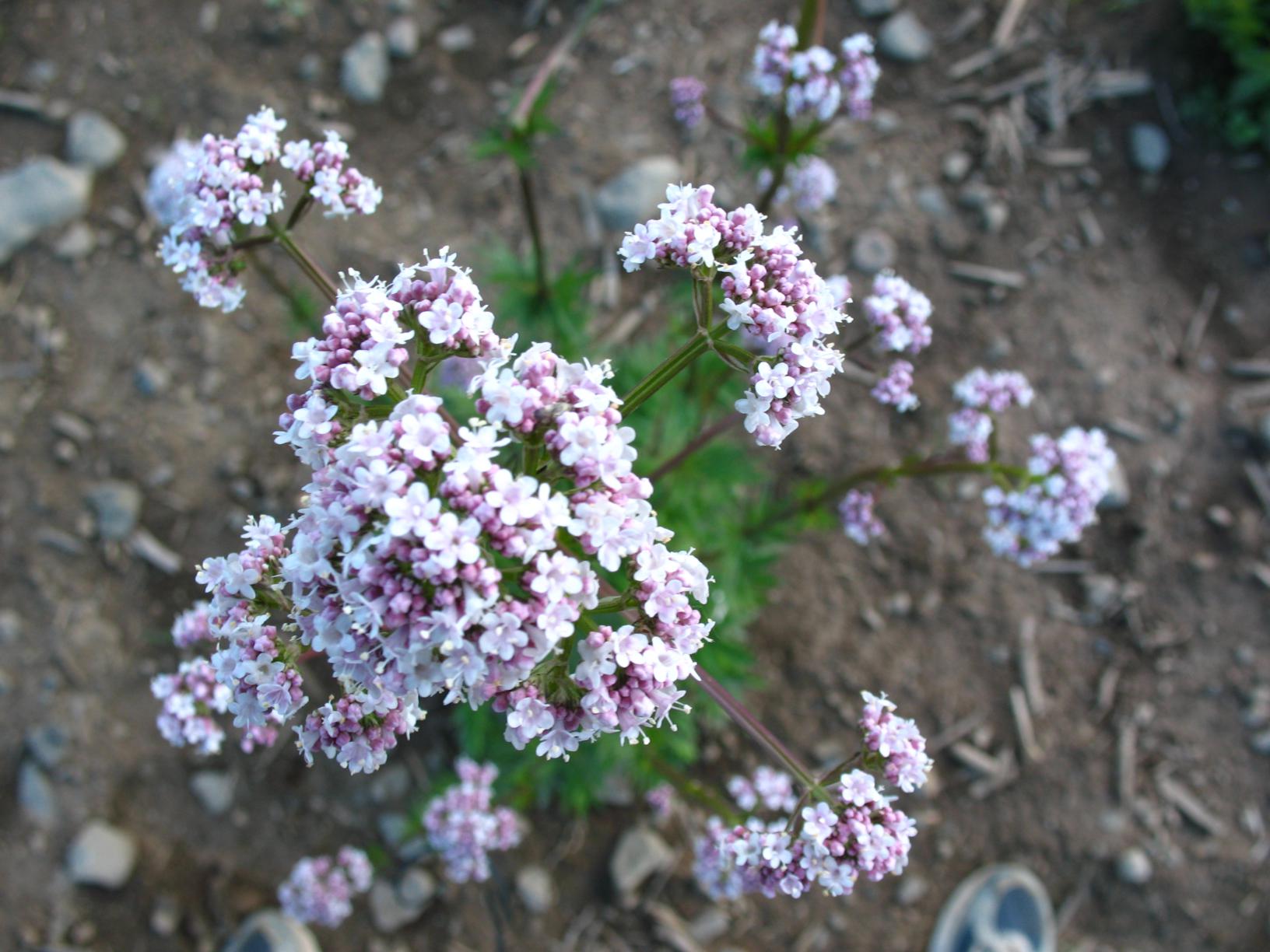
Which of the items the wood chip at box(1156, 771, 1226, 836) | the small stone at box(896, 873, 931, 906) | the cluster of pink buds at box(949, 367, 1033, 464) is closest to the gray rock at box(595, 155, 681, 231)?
the cluster of pink buds at box(949, 367, 1033, 464)

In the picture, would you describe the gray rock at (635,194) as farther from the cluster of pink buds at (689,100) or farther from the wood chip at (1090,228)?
the wood chip at (1090,228)

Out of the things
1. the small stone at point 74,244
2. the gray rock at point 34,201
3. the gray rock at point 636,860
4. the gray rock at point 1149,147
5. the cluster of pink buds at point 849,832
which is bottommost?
the gray rock at point 636,860

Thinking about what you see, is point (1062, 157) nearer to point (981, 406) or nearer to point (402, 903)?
point (981, 406)

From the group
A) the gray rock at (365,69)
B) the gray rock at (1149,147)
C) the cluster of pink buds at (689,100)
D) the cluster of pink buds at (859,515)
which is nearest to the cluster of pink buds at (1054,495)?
the cluster of pink buds at (859,515)

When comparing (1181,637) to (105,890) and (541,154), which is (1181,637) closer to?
(541,154)

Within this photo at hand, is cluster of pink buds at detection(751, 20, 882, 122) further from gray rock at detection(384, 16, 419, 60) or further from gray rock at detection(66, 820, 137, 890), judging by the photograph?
gray rock at detection(66, 820, 137, 890)

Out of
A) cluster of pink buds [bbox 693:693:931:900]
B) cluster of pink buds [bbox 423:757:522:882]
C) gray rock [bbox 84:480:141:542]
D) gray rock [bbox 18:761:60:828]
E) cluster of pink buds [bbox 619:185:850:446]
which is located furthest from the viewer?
gray rock [bbox 84:480:141:542]
